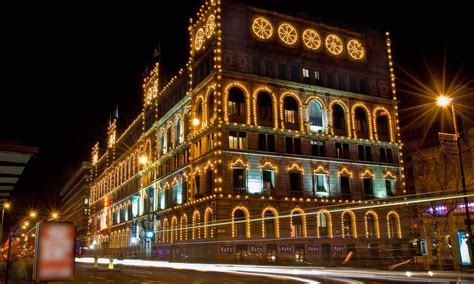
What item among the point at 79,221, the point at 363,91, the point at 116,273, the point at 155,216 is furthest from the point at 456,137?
the point at 79,221

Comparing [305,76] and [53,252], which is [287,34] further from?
[53,252]

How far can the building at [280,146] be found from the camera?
5053 cm

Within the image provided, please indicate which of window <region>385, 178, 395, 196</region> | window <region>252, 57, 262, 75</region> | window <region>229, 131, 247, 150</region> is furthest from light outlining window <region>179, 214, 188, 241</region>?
window <region>385, 178, 395, 196</region>

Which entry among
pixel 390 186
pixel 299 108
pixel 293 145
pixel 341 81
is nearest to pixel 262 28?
pixel 299 108

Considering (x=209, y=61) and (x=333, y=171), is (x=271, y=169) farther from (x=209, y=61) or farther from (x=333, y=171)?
(x=209, y=61)

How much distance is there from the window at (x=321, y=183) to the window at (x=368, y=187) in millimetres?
5962

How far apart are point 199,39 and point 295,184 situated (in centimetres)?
2151

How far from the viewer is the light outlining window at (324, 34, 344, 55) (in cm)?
6069

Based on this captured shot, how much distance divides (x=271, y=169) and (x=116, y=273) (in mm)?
25157

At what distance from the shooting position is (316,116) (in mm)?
57469

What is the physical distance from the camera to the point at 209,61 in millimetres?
54781

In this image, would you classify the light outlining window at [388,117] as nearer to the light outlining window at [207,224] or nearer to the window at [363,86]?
the window at [363,86]

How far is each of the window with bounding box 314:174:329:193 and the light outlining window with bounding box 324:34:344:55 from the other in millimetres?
16550

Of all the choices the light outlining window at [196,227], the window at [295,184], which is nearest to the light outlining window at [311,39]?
the window at [295,184]
